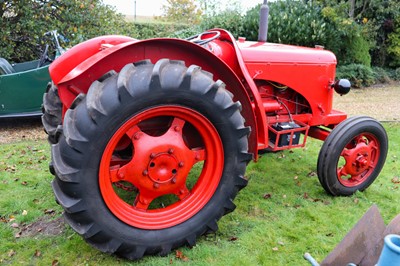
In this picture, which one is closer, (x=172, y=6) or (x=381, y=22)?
(x=381, y=22)

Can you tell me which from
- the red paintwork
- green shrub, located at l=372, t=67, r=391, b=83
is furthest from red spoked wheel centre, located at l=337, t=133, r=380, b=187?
green shrub, located at l=372, t=67, r=391, b=83

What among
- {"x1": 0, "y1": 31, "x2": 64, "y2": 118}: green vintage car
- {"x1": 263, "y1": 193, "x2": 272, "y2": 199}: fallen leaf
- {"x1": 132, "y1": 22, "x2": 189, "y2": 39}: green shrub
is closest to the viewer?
{"x1": 263, "y1": 193, "x2": 272, "y2": 199}: fallen leaf

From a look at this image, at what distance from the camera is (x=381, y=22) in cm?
Answer: 973

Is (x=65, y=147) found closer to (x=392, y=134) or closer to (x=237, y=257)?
(x=237, y=257)

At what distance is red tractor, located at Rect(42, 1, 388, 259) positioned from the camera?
6.68ft

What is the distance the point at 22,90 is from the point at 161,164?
11.7 ft

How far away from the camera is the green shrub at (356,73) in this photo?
9.05 meters

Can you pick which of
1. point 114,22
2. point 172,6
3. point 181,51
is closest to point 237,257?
point 181,51

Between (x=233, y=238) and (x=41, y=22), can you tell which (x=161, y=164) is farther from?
(x=41, y=22)

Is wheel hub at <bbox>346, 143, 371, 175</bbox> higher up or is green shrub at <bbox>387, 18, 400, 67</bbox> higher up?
green shrub at <bbox>387, 18, 400, 67</bbox>

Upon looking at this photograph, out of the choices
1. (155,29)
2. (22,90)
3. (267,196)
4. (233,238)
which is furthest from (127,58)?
(155,29)

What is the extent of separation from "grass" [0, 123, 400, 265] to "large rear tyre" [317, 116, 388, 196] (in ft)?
0.46

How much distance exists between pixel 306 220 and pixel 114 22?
18.8 feet

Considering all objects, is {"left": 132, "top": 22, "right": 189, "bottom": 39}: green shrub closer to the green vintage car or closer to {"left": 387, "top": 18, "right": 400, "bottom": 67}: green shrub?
{"left": 387, "top": 18, "right": 400, "bottom": 67}: green shrub
